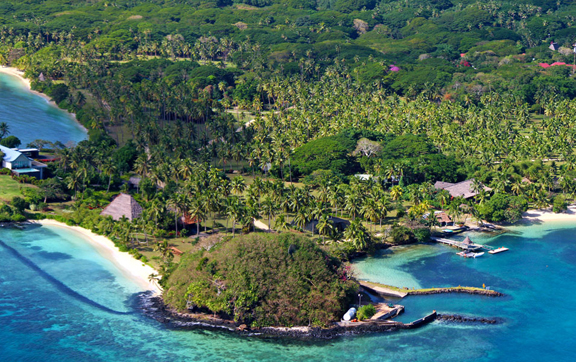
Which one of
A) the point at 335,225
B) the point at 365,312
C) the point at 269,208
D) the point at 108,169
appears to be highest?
the point at 108,169

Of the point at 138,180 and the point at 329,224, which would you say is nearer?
the point at 329,224

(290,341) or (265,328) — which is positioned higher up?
(265,328)

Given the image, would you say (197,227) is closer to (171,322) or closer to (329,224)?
(329,224)

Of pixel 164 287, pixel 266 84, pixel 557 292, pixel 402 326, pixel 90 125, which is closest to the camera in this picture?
pixel 402 326

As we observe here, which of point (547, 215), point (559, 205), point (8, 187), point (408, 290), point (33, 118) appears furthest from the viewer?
point (33, 118)

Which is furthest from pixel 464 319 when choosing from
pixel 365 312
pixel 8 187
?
pixel 8 187

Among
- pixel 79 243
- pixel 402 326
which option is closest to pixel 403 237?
pixel 402 326

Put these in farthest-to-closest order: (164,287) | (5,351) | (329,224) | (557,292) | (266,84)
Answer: (266,84)
(329,224)
(557,292)
(164,287)
(5,351)

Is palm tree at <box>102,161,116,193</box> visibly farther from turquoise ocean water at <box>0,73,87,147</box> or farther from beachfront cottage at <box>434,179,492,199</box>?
beachfront cottage at <box>434,179,492,199</box>

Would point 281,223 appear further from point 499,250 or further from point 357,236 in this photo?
point 499,250
